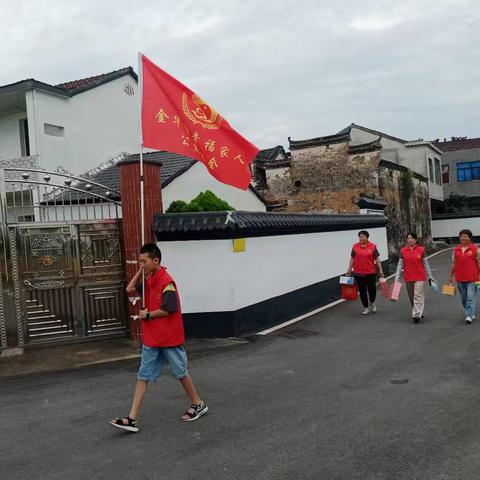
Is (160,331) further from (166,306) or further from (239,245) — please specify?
(239,245)

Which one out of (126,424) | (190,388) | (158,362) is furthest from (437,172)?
(126,424)

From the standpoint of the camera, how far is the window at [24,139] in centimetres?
2075

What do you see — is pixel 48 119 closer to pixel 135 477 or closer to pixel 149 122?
Result: pixel 149 122

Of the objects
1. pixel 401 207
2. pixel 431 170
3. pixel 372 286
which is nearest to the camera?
pixel 372 286

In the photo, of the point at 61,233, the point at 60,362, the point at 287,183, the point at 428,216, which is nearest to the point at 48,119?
the point at 287,183

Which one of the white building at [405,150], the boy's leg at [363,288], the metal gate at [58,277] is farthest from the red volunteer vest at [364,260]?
the white building at [405,150]

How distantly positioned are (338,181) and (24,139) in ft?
42.2

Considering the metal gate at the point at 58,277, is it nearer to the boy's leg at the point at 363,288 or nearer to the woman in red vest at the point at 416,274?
the boy's leg at the point at 363,288

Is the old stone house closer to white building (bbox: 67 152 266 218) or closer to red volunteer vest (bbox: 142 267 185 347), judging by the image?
white building (bbox: 67 152 266 218)

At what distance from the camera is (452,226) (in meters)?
34.6

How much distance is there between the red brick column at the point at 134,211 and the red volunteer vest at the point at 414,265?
4.49 m

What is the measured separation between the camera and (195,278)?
827cm

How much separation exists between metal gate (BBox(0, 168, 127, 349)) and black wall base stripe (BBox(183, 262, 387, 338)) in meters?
1.24

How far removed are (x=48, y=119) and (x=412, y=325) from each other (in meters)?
15.5
